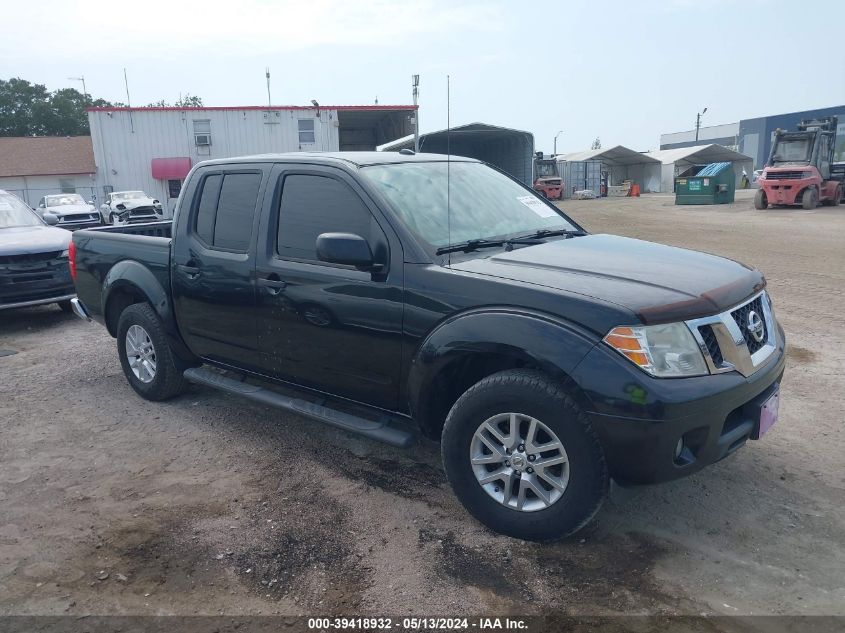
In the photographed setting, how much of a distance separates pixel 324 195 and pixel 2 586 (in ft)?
8.31

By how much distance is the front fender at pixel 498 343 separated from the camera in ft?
9.78

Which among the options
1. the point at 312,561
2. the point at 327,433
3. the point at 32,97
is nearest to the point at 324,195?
the point at 327,433

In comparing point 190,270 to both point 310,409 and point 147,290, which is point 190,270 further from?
point 310,409

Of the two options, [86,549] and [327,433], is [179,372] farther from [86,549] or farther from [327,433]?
[86,549]

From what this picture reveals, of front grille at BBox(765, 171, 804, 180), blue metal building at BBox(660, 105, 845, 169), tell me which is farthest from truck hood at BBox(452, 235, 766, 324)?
blue metal building at BBox(660, 105, 845, 169)

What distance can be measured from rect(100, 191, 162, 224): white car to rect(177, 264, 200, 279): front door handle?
68.9 ft

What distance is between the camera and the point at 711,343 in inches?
120

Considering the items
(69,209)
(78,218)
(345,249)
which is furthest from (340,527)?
(69,209)

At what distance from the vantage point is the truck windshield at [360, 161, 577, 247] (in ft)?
12.4

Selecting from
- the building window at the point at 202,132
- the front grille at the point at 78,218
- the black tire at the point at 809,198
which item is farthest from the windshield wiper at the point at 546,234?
the building window at the point at 202,132

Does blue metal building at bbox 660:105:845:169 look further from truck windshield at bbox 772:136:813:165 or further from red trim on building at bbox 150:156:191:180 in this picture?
red trim on building at bbox 150:156:191:180

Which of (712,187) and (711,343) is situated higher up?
(711,343)

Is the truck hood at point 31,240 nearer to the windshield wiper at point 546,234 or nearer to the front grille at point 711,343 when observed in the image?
the windshield wiper at point 546,234

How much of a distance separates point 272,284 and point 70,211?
22.1 m
